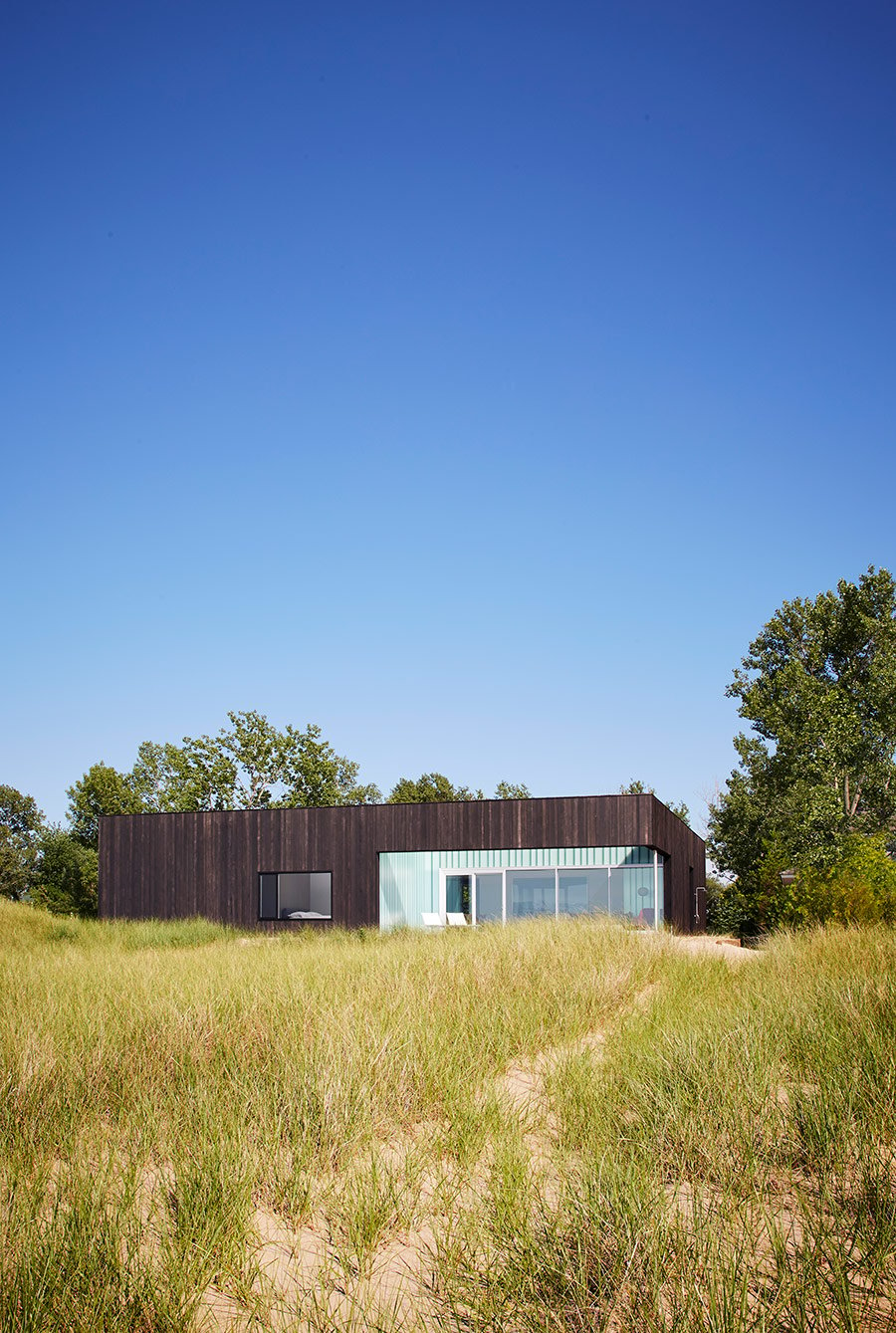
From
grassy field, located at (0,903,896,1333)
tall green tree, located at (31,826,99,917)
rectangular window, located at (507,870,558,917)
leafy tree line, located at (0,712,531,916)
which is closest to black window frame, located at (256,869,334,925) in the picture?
rectangular window, located at (507,870,558,917)

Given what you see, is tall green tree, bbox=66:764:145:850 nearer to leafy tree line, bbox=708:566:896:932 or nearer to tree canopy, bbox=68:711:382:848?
tree canopy, bbox=68:711:382:848

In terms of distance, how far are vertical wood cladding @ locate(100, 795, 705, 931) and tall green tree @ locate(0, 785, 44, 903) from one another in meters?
25.8

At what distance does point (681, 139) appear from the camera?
46.6ft

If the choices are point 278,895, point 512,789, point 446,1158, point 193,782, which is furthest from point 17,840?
point 446,1158

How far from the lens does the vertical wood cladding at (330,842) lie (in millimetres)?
20625

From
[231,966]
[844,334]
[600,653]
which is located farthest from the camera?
[600,653]

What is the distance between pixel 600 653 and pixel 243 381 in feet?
41.3

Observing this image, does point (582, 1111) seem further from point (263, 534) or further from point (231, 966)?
point (263, 534)

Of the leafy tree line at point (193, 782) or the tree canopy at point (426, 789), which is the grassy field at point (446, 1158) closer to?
the leafy tree line at point (193, 782)

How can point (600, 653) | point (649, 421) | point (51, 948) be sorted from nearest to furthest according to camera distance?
point (51, 948), point (649, 421), point (600, 653)

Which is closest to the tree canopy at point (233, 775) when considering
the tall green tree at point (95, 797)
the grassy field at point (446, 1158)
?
the tall green tree at point (95, 797)

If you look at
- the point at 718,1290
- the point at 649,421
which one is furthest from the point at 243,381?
the point at 718,1290

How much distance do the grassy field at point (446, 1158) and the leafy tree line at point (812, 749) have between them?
50.0 ft

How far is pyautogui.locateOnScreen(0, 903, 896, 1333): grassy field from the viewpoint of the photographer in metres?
2.69
